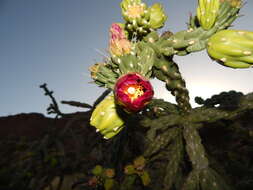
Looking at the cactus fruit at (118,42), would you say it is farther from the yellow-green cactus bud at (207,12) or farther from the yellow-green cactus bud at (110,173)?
the yellow-green cactus bud at (110,173)

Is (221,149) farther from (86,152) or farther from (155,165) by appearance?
(86,152)

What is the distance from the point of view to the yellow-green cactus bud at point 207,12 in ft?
4.96

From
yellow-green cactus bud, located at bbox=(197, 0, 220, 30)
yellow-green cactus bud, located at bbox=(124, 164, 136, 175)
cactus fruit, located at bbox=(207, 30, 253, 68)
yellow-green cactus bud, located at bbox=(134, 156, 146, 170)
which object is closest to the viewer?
cactus fruit, located at bbox=(207, 30, 253, 68)

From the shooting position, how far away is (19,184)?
600 centimetres

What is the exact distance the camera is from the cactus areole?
1387 mm

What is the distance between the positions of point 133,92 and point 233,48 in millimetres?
593

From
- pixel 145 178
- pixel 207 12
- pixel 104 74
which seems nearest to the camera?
pixel 207 12

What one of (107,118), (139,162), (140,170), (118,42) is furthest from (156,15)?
(140,170)

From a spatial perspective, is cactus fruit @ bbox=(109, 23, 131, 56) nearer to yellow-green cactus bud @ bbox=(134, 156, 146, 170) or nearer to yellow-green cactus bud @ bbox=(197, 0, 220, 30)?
yellow-green cactus bud @ bbox=(197, 0, 220, 30)

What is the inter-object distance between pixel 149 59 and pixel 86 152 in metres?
5.73

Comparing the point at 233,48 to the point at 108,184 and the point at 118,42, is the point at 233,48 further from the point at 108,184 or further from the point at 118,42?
the point at 108,184

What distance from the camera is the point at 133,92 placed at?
4.71ft

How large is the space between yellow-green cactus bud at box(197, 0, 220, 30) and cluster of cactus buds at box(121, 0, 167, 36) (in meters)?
0.30

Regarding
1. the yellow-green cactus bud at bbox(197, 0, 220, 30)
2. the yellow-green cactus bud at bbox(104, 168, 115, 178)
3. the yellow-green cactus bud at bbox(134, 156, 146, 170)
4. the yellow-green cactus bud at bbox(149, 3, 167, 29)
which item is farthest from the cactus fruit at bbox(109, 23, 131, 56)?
the yellow-green cactus bud at bbox(104, 168, 115, 178)
